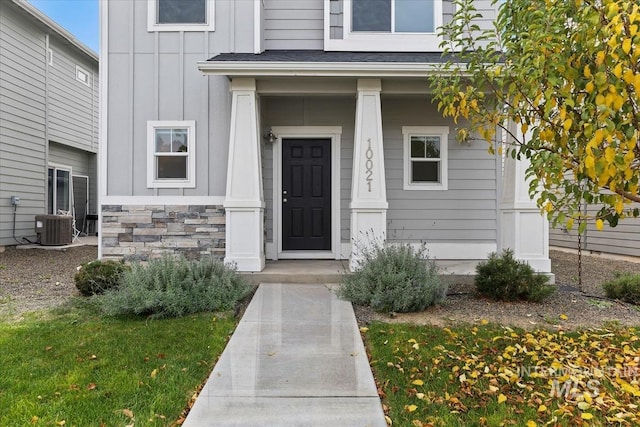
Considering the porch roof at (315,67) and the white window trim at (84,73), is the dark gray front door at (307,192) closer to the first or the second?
the porch roof at (315,67)

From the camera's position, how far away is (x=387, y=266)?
15.5ft

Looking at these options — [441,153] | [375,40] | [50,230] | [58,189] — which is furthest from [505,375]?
[58,189]

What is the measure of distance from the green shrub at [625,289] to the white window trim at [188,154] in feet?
19.3

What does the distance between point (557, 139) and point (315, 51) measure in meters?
5.23

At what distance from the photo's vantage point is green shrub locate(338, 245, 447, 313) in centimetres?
451

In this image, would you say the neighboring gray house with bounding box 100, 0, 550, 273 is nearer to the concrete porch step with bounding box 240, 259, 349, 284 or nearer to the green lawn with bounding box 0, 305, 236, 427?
the concrete porch step with bounding box 240, 259, 349, 284

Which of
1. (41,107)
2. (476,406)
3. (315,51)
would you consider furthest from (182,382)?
(41,107)

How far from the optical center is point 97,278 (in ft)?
16.4

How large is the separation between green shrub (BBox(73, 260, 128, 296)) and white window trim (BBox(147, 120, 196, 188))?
5.23ft

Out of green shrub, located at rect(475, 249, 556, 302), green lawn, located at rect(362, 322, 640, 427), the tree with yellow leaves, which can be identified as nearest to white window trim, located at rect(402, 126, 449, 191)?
green shrub, located at rect(475, 249, 556, 302)

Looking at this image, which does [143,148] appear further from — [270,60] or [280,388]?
[280,388]

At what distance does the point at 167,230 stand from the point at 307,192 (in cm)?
236

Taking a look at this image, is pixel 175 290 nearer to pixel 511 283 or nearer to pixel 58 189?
pixel 511 283

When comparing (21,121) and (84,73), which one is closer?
(21,121)
